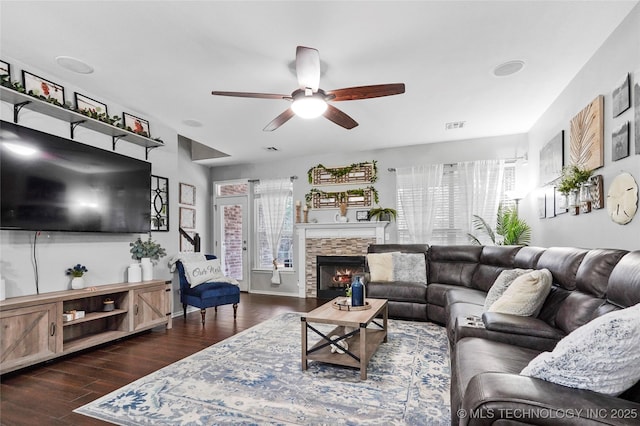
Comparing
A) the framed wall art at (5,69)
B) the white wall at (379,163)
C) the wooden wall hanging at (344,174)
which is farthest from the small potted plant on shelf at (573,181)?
the framed wall art at (5,69)

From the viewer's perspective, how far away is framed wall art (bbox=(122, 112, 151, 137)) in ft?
12.8

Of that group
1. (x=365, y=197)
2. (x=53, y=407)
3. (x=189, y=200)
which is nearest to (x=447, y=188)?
(x=365, y=197)

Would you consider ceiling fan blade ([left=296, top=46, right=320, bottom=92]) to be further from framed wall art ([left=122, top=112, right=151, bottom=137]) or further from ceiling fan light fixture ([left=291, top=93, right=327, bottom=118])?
framed wall art ([left=122, top=112, right=151, bottom=137])

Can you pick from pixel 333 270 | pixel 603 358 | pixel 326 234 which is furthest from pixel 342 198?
pixel 603 358

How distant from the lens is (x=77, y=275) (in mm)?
3287

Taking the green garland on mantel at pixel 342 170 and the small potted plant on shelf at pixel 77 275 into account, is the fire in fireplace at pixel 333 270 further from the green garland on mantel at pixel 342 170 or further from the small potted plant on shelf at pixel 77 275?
the small potted plant on shelf at pixel 77 275

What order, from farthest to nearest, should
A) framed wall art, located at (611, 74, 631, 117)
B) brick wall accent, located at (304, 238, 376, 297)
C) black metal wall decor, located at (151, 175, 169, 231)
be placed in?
brick wall accent, located at (304, 238, 376, 297) < black metal wall decor, located at (151, 175, 169, 231) < framed wall art, located at (611, 74, 631, 117)

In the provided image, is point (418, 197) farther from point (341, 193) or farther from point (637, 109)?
point (637, 109)

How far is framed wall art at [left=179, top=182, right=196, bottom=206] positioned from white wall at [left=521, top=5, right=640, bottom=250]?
19.7 ft

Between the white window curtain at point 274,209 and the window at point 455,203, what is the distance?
251cm

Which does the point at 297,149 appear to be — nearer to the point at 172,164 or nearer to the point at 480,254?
the point at 172,164

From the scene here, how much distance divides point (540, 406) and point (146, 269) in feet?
13.3

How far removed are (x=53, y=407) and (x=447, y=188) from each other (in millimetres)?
5452

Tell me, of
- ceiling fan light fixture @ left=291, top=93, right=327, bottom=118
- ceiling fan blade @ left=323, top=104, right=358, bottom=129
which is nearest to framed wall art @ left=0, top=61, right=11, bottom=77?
ceiling fan light fixture @ left=291, top=93, right=327, bottom=118
